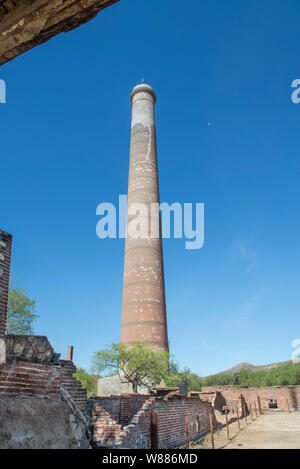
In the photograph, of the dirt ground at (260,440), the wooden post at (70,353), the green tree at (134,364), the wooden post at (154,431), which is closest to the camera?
the wooden post at (154,431)

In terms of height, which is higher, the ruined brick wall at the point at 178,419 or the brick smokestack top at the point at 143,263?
the brick smokestack top at the point at 143,263

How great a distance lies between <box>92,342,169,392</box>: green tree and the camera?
14.3 meters

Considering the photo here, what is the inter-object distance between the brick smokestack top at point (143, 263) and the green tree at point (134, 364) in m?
2.74

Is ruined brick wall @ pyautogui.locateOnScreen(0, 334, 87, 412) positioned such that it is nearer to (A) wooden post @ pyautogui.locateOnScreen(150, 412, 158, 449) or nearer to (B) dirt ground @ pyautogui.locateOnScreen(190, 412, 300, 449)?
(A) wooden post @ pyautogui.locateOnScreen(150, 412, 158, 449)

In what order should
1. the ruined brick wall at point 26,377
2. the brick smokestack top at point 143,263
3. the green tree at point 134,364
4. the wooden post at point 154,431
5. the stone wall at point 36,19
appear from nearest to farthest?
1. the stone wall at point 36,19
2. the ruined brick wall at point 26,377
3. the wooden post at point 154,431
4. the green tree at point 134,364
5. the brick smokestack top at point 143,263

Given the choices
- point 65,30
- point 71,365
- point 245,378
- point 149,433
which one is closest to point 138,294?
point 149,433

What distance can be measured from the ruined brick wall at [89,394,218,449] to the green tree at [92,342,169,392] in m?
3.56

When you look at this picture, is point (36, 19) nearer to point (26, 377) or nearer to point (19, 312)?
point (26, 377)

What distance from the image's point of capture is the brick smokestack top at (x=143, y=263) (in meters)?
18.2

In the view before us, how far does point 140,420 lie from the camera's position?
24.7 feet

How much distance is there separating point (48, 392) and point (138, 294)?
16220 mm

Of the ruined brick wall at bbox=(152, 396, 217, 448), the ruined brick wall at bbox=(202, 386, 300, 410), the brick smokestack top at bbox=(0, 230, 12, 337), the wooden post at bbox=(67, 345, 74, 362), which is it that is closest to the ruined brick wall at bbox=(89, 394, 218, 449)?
the ruined brick wall at bbox=(152, 396, 217, 448)

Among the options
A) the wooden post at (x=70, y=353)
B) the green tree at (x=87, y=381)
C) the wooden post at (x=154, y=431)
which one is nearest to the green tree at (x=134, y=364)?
the green tree at (x=87, y=381)

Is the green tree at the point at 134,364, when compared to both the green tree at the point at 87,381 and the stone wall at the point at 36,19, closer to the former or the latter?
the green tree at the point at 87,381
